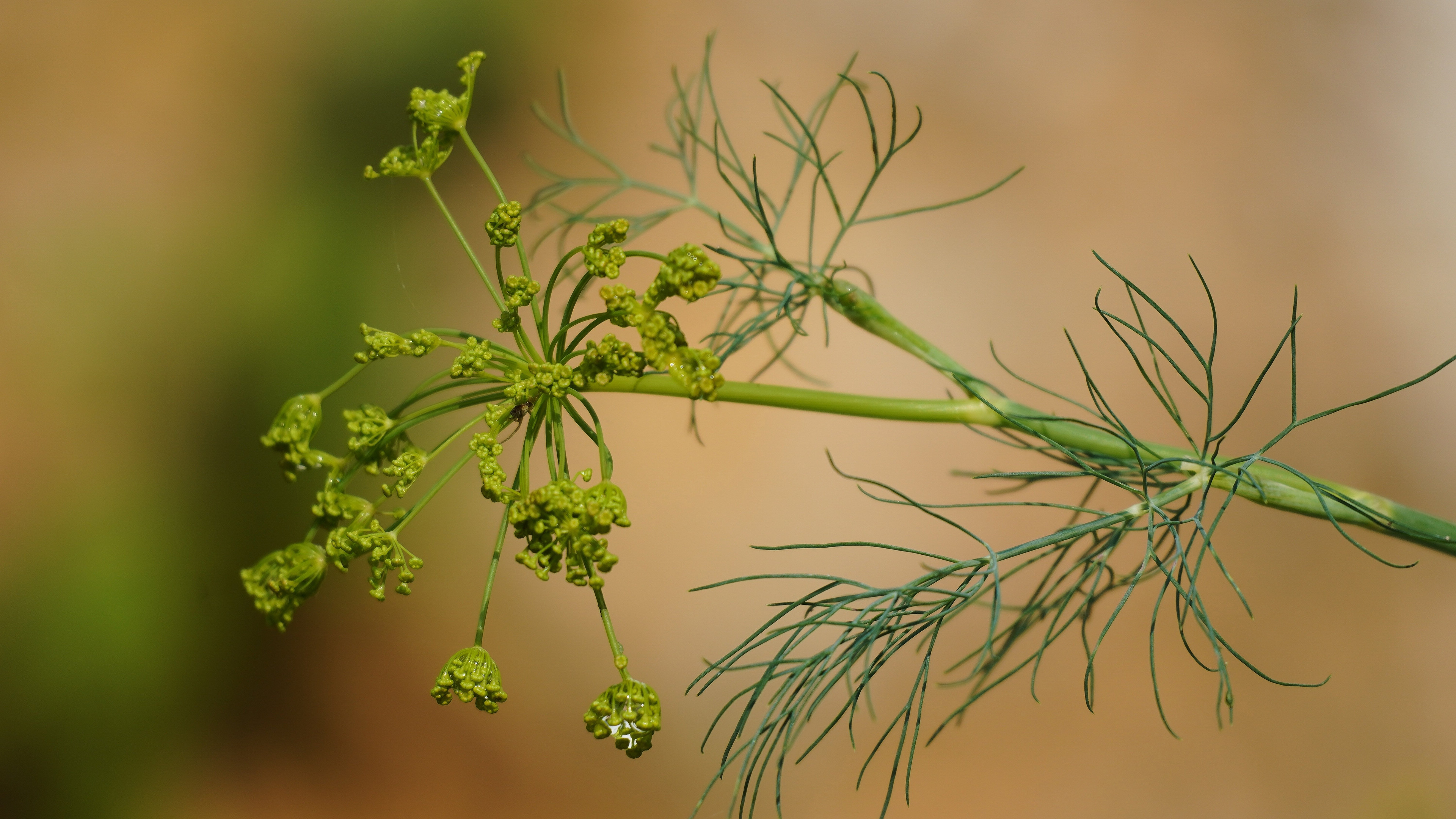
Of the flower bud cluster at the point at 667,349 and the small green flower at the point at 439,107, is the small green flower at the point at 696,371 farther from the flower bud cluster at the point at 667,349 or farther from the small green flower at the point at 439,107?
the small green flower at the point at 439,107

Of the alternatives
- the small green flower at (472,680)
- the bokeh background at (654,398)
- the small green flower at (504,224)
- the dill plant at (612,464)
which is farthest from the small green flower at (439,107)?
the bokeh background at (654,398)

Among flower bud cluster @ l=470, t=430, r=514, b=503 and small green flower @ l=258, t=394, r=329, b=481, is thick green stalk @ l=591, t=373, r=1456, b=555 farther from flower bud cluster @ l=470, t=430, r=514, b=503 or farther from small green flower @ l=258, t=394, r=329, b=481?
small green flower @ l=258, t=394, r=329, b=481

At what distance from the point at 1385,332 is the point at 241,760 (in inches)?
86.7

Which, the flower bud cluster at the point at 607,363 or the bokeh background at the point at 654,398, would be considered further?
the bokeh background at the point at 654,398

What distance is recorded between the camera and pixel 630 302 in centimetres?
43

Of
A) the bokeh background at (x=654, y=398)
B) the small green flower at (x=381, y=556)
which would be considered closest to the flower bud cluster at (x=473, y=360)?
the small green flower at (x=381, y=556)

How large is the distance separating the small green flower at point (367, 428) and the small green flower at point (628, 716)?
201 mm

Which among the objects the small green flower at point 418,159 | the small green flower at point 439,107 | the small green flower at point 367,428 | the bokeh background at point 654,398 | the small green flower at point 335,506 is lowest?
the small green flower at point 335,506

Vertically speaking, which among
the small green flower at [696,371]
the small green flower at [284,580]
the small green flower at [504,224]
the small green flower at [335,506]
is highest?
the small green flower at [504,224]

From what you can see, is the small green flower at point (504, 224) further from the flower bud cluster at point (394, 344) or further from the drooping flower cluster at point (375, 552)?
the drooping flower cluster at point (375, 552)

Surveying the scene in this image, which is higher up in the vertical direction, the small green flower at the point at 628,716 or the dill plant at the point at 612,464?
the dill plant at the point at 612,464

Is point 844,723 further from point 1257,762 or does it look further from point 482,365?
point 482,365

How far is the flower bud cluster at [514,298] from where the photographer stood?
454 mm

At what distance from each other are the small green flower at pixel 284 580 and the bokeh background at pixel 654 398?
99 cm
